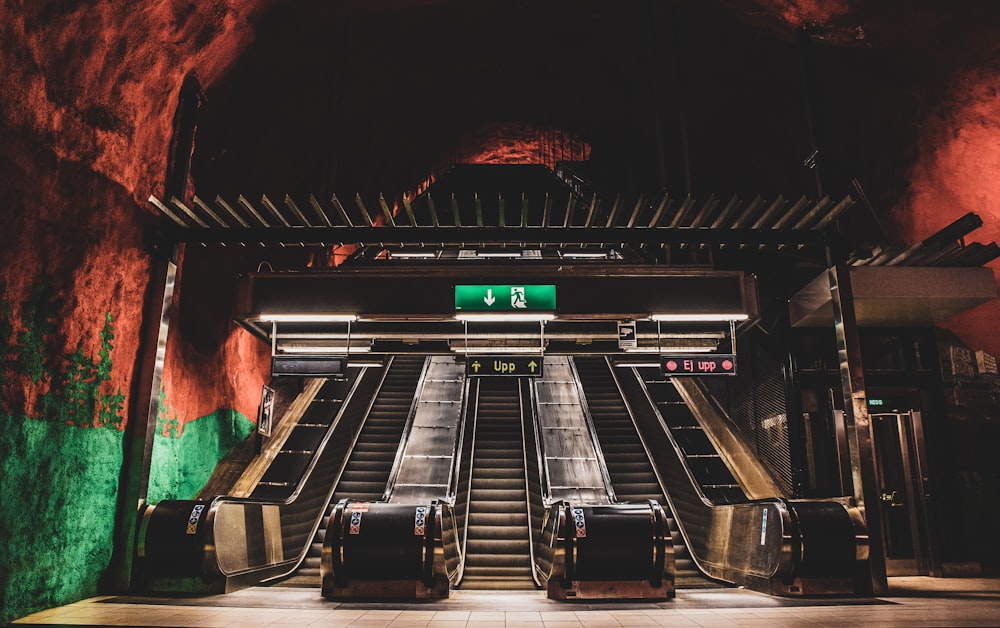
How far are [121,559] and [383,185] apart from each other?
12997 millimetres

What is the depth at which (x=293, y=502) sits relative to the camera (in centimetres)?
1002

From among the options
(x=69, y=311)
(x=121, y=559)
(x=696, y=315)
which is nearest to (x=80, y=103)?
(x=69, y=311)

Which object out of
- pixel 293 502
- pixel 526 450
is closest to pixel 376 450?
pixel 293 502

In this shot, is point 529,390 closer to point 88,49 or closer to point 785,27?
point 785,27

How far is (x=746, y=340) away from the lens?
13.4 metres

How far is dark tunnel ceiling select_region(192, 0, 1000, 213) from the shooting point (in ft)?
32.2

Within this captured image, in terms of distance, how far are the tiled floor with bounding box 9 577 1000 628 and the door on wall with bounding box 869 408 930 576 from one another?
8.49ft

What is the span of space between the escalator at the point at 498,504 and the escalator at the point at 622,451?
1697mm

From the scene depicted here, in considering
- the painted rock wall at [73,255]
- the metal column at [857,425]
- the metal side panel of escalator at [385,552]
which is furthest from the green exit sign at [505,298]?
the painted rock wall at [73,255]

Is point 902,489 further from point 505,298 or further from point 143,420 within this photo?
point 143,420

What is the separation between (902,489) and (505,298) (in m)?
7.45

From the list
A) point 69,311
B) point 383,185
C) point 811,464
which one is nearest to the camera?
point 69,311

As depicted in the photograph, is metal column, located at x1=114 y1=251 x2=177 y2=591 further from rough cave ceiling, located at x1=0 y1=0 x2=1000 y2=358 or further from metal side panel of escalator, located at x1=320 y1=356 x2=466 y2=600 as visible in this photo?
metal side panel of escalator, located at x1=320 y1=356 x2=466 y2=600

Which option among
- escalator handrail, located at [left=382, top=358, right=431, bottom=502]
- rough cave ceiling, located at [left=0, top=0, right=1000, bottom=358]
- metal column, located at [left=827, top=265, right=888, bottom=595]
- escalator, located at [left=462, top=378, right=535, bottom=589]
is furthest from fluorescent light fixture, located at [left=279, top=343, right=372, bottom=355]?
metal column, located at [left=827, top=265, right=888, bottom=595]
